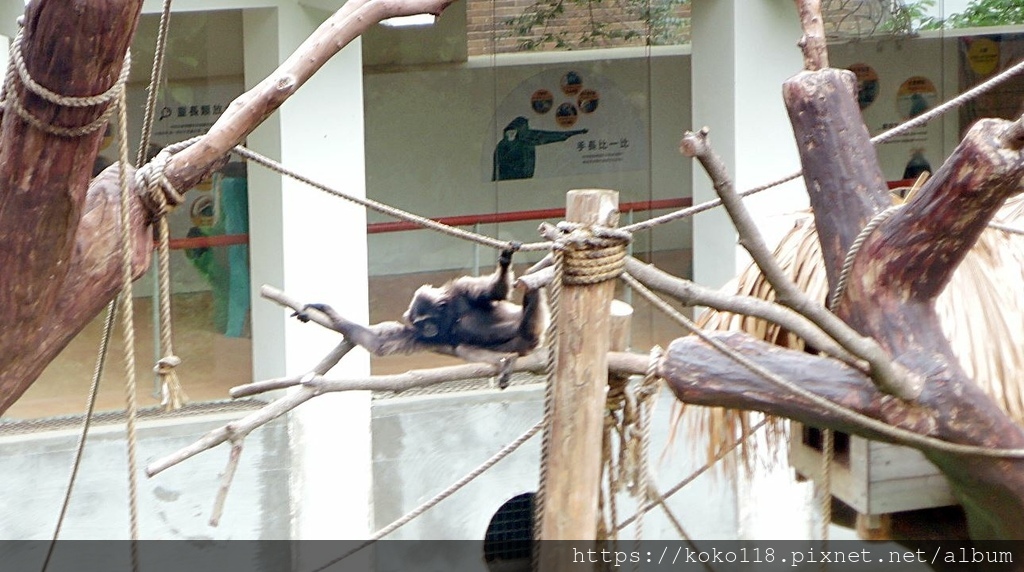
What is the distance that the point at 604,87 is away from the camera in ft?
26.2

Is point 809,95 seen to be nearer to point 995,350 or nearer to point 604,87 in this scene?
point 995,350

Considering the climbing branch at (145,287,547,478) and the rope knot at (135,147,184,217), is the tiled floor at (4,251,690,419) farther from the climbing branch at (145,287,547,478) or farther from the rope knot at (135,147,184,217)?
the rope knot at (135,147,184,217)

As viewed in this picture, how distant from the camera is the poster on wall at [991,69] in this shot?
8.15 m

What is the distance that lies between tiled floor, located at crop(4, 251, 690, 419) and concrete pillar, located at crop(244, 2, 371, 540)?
61cm

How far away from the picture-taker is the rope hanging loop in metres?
2.03

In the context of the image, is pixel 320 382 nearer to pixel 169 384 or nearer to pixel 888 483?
pixel 169 384

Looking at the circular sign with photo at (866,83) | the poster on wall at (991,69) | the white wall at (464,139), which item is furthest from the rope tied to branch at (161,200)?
the poster on wall at (991,69)

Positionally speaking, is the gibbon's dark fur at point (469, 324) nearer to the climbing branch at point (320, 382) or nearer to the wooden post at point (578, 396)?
the climbing branch at point (320, 382)

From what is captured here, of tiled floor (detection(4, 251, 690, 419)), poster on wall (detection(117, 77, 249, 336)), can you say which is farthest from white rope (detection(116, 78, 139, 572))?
poster on wall (detection(117, 77, 249, 336))

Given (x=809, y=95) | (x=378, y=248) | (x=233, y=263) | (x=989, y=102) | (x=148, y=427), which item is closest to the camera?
(x=809, y=95)

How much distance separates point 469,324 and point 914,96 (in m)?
6.26

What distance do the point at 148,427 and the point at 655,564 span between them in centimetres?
295

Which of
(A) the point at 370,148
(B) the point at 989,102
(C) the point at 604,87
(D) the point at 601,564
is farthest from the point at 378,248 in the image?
(D) the point at 601,564

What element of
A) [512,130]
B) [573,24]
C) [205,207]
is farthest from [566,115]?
[205,207]
